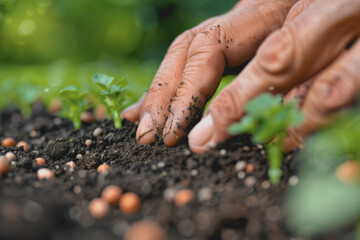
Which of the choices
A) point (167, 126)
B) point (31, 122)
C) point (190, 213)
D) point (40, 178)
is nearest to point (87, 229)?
point (190, 213)

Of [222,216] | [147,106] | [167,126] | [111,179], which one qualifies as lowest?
[222,216]

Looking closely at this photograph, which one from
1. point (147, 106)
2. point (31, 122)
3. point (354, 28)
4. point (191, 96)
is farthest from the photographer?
point (31, 122)

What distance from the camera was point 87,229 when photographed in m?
0.86

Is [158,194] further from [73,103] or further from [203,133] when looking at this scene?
[73,103]

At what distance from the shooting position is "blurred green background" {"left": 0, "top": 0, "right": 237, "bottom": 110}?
570cm

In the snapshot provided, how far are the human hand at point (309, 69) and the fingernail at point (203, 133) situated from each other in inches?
1.7

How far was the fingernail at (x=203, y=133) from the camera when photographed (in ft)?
4.04

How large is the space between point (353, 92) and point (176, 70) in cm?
84

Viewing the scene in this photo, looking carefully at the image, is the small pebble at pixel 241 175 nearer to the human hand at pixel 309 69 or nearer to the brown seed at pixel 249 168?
the brown seed at pixel 249 168

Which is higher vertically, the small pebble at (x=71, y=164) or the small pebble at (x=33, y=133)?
the small pebble at (x=33, y=133)

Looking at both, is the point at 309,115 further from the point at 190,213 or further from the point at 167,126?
the point at 167,126

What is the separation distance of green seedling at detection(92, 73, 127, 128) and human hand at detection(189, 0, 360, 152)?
69cm

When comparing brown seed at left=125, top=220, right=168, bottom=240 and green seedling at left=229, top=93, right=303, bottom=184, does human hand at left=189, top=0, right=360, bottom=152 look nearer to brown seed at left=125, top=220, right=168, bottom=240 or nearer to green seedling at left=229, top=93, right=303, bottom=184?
green seedling at left=229, top=93, right=303, bottom=184

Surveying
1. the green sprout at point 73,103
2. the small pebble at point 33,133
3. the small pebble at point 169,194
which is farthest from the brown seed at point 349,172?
the small pebble at point 33,133
